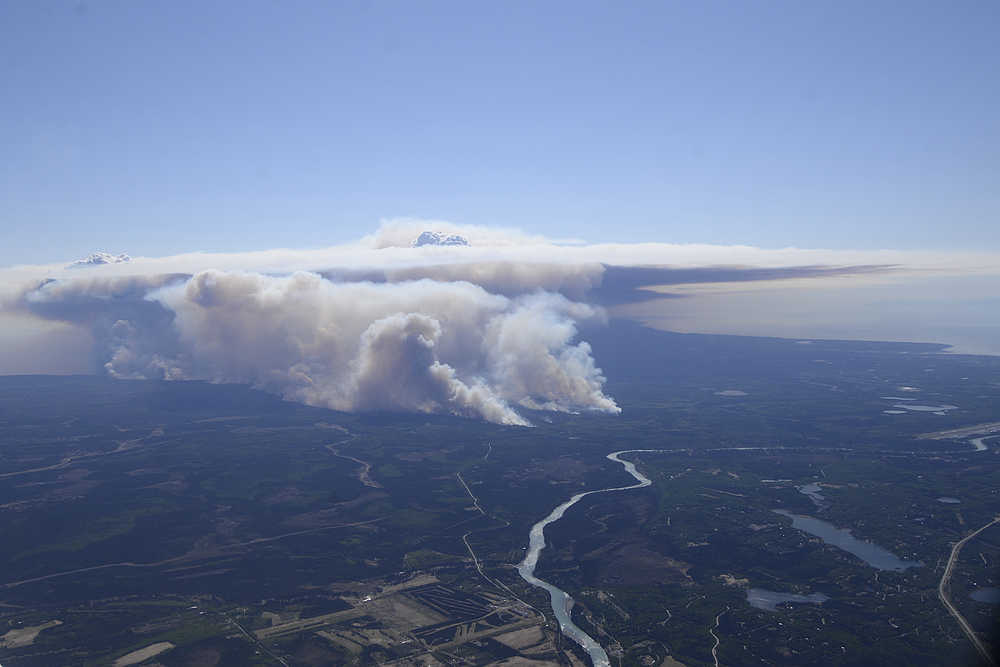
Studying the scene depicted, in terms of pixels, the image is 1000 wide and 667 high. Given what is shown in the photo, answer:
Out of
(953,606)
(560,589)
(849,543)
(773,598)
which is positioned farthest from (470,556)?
(953,606)

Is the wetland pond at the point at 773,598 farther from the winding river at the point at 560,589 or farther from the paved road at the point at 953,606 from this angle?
the winding river at the point at 560,589

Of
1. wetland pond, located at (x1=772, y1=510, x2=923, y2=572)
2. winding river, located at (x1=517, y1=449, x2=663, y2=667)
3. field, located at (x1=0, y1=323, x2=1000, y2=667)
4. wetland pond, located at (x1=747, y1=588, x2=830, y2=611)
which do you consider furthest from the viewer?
wetland pond, located at (x1=772, y1=510, x2=923, y2=572)

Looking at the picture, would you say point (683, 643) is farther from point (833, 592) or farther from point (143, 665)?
point (143, 665)

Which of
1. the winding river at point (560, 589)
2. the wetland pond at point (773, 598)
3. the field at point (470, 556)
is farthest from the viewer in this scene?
the wetland pond at point (773, 598)

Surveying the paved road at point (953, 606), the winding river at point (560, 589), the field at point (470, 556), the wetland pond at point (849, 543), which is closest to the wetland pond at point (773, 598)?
the field at point (470, 556)

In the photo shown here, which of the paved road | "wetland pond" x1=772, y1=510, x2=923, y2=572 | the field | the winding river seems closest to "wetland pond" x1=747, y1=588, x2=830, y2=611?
the field

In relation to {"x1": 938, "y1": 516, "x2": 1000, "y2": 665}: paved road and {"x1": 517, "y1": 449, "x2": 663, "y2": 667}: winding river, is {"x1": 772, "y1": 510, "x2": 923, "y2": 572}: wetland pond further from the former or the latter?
{"x1": 517, "y1": 449, "x2": 663, "y2": 667}: winding river

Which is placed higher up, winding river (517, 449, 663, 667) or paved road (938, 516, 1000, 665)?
paved road (938, 516, 1000, 665)

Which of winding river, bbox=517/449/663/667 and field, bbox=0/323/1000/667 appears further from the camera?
field, bbox=0/323/1000/667
